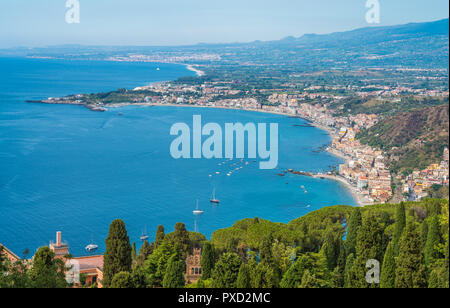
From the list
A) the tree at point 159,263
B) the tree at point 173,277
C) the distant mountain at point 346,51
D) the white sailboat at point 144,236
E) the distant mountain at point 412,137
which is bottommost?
the white sailboat at point 144,236

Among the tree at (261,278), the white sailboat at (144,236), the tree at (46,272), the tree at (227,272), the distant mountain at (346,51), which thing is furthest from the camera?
the distant mountain at (346,51)

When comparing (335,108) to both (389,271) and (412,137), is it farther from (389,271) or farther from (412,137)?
(389,271)

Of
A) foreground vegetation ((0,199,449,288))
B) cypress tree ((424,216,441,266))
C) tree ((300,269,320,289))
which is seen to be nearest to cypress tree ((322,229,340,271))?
foreground vegetation ((0,199,449,288))

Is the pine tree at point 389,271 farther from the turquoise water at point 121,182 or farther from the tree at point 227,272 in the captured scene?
the turquoise water at point 121,182

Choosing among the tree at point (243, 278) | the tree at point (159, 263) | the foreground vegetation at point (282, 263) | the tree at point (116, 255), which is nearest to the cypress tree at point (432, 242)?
the foreground vegetation at point (282, 263)

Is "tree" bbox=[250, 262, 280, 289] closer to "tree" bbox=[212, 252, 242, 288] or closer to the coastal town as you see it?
"tree" bbox=[212, 252, 242, 288]

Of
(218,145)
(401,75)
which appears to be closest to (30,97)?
(218,145)

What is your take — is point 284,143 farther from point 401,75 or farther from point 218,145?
point 401,75
